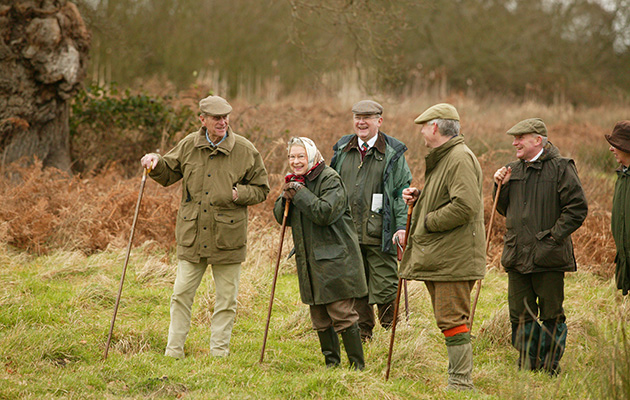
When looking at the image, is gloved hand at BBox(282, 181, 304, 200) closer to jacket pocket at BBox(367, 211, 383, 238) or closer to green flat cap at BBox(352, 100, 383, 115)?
jacket pocket at BBox(367, 211, 383, 238)

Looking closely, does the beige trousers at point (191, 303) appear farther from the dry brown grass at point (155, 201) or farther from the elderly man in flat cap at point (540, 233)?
the dry brown grass at point (155, 201)

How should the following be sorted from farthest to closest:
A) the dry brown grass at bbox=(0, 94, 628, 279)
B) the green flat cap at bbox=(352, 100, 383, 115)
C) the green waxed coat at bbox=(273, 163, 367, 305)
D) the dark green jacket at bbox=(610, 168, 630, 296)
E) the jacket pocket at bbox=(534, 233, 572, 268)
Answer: the dry brown grass at bbox=(0, 94, 628, 279), the green flat cap at bbox=(352, 100, 383, 115), the dark green jacket at bbox=(610, 168, 630, 296), the jacket pocket at bbox=(534, 233, 572, 268), the green waxed coat at bbox=(273, 163, 367, 305)

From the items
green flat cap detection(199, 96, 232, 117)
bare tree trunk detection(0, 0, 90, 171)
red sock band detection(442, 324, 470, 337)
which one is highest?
bare tree trunk detection(0, 0, 90, 171)

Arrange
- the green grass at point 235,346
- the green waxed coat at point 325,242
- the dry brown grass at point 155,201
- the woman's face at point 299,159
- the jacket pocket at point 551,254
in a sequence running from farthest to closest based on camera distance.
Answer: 1. the dry brown grass at point 155,201
2. the jacket pocket at point 551,254
3. the woman's face at point 299,159
4. the green waxed coat at point 325,242
5. the green grass at point 235,346

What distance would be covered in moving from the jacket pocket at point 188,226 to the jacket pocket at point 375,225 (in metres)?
1.58

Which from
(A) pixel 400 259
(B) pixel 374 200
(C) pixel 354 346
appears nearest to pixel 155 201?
(B) pixel 374 200

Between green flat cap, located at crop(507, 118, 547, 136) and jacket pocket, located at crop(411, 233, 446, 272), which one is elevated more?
green flat cap, located at crop(507, 118, 547, 136)

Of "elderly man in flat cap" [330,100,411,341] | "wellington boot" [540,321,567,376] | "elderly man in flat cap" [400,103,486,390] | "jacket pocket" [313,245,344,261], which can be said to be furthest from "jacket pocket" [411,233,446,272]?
"wellington boot" [540,321,567,376]

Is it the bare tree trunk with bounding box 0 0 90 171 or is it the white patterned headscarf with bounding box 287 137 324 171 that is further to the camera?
the bare tree trunk with bounding box 0 0 90 171

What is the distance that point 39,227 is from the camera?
8633mm

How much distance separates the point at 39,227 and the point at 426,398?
18.7ft

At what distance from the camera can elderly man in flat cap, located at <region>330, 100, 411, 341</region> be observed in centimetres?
622

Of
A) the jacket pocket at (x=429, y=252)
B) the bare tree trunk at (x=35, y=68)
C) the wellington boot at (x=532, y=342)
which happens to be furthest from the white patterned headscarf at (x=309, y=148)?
the bare tree trunk at (x=35, y=68)

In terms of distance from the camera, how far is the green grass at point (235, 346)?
15.3ft
